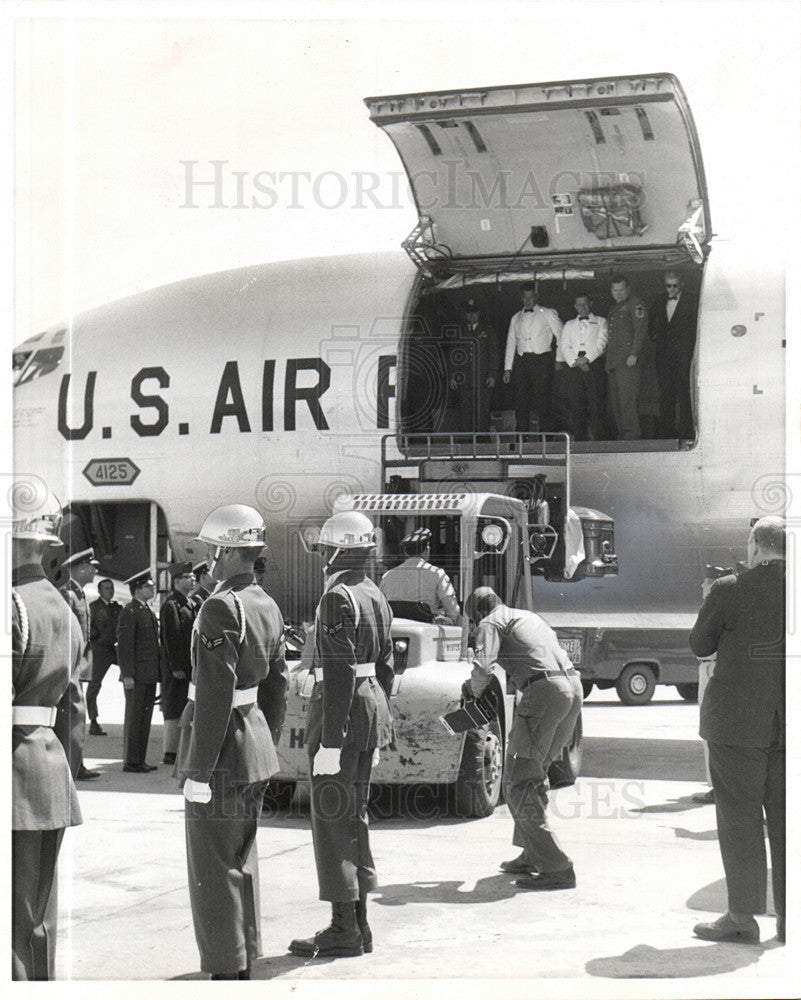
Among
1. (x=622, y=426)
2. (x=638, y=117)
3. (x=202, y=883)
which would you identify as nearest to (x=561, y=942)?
(x=202, y=883)

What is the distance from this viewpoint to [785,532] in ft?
17.0

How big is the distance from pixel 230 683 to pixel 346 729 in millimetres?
820

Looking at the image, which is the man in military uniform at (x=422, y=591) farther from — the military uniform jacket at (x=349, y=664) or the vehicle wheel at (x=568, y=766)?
the military uniform jacket at (x=349, y=664)

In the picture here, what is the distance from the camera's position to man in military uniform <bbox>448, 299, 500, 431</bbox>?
9.68 meters

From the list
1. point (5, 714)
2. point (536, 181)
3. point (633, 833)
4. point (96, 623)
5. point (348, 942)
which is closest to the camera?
point (5, 714)

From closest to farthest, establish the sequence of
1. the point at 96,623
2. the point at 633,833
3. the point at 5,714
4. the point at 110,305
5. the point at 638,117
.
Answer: the point at 5,714, the point at 633,833, the point at 638,117, the point at 96,623, the point at 110,305

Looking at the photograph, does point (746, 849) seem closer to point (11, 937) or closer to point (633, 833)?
point (633, 833)

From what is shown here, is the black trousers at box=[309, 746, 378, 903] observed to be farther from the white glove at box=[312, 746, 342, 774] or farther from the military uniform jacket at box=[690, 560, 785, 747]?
the military uniform jacket at box=[690, 560, 785, 747]

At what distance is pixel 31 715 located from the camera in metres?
4.38

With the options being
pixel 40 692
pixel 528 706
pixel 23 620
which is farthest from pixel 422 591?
pixel 23 620

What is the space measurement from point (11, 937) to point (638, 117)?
663cm

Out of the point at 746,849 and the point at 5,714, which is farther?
the point at 746,849

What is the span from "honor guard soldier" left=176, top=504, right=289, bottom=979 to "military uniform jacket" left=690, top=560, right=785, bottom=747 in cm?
192

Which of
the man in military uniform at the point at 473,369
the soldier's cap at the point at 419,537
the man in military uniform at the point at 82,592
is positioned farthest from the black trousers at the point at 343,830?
the man in military uniform at the point at 473,369
